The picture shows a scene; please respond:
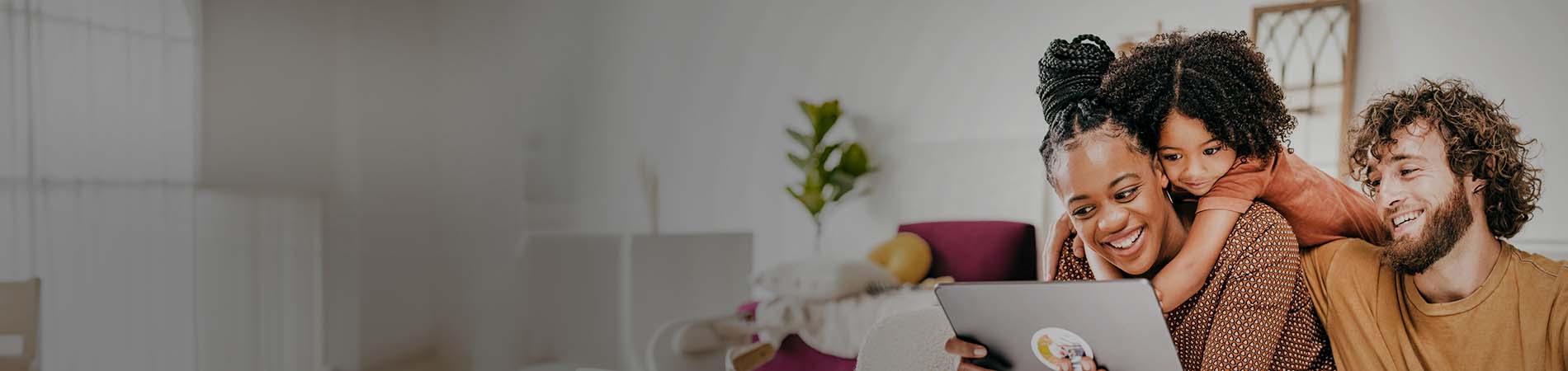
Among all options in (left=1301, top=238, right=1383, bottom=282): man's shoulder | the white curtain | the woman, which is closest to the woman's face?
the woman

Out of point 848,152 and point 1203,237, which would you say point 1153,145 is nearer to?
point 1203,237

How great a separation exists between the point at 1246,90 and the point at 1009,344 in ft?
1.53

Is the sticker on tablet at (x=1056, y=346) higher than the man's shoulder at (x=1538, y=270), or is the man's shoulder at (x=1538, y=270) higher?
the man's shoulder at (x=1538, y=270)

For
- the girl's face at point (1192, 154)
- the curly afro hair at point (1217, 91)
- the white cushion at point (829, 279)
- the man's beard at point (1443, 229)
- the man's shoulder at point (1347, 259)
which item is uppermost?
the curly afro hair at point (1217, 91)

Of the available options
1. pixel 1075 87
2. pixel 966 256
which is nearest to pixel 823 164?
pixel 966 256

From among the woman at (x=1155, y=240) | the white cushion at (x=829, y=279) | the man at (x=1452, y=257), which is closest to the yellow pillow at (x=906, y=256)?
the white cushion at (x=829, y=279)

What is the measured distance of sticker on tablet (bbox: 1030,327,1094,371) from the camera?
1175mm

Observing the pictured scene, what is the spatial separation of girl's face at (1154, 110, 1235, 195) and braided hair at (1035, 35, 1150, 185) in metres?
0.07

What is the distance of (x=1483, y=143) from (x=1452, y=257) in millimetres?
143

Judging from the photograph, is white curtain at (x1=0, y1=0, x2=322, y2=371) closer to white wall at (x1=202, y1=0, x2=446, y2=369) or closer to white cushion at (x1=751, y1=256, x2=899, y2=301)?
white wall at (x1=202, y1=0, x2=446, y2=369)

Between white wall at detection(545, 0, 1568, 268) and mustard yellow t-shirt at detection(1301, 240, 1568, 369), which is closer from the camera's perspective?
mustard yellow t-shirt at detection(1301, 240, 1568, 369)

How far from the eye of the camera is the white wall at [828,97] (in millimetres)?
2039

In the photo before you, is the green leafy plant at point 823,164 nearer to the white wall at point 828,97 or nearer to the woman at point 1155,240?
the white wall at point 828,97

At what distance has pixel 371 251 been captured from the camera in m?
2.81
